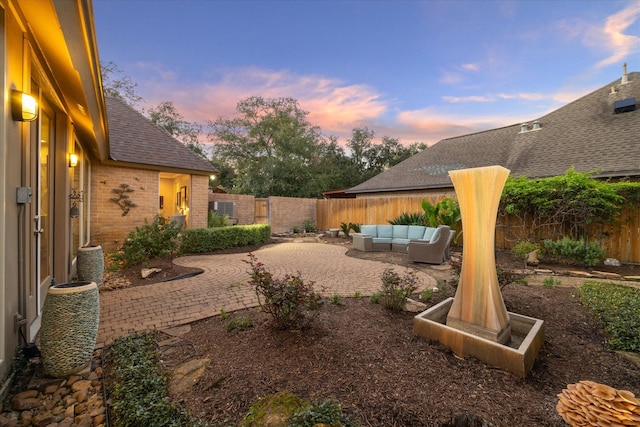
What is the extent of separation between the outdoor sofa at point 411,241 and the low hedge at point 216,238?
384cm

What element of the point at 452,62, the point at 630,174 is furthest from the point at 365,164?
the point at 630,174

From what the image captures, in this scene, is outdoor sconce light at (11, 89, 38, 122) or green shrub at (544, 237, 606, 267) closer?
outdoor sconce light at (11, 89, 38, 122)

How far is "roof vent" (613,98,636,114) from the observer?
938 centimetres

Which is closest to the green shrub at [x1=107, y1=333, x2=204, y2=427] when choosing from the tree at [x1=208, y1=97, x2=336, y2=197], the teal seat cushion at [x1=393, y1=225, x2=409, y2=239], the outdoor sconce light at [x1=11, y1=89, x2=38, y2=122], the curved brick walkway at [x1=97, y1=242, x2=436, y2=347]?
the curved brick walkway at [x1=97, y1=242, x2=436, y2=347]

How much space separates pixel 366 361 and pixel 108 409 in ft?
6.45

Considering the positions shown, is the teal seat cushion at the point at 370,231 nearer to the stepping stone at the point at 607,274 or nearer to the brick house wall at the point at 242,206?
the stepping stone at the point at 607,274

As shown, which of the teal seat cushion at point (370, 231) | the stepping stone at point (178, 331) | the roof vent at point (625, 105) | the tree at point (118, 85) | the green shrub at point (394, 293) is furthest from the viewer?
the tree at point (118, 85)

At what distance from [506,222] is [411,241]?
168 inches

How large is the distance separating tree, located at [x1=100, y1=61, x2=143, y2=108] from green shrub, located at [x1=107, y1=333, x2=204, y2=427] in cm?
1878

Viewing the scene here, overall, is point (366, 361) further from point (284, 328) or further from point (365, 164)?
point (365, 164)

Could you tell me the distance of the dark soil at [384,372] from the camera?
69.0 inches

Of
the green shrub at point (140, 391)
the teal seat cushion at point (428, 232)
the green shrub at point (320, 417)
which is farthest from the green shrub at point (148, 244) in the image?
the teal seat cushion at point (428, 232)

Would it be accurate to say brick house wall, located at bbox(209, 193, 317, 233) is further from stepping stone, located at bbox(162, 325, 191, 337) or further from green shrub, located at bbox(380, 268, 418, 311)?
green shrub, located at bbox(380, 268, 418, 311)

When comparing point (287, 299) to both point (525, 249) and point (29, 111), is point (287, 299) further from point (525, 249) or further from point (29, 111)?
point (525, 249)
